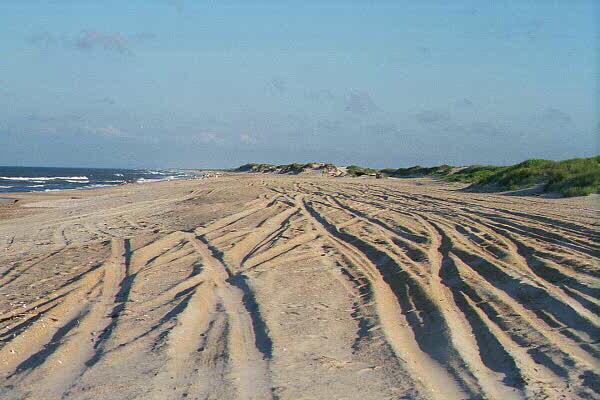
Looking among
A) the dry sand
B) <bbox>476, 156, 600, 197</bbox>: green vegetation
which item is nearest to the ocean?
<bbox>476, 156, 600, 197</bbox>: green vegetation

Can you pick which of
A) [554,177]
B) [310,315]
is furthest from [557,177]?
[310,315]

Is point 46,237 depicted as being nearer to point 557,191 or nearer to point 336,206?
point 336,206

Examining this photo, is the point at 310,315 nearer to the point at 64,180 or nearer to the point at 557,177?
the point at 557,177

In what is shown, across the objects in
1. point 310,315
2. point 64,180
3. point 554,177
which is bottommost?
point 64,180

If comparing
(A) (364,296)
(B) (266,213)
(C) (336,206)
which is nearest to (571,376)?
(A) (364,296)

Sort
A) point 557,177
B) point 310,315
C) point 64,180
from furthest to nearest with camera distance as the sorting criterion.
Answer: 1. point 64,180
2. point 557,177
3. point 310,315

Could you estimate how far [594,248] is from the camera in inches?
312

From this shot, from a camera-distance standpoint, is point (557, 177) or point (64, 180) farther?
point (64, 180)

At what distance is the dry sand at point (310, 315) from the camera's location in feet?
12.9

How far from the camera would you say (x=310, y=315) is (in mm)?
5527

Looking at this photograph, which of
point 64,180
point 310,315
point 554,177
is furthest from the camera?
point 64,180

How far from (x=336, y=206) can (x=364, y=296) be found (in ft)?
32.2

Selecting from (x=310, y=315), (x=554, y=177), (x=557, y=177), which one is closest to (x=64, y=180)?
(x=554, y=177)

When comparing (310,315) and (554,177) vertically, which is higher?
(554,177)
